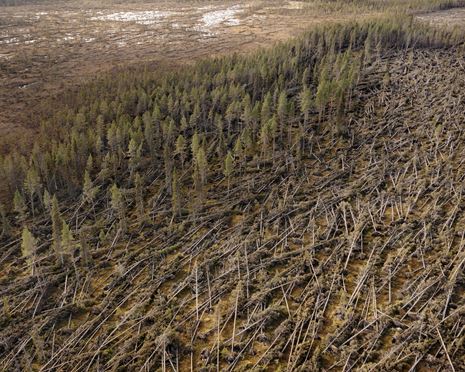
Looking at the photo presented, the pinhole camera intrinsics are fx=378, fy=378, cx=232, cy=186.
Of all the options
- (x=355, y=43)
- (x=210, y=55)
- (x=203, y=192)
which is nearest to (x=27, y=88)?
(x=210, y=55)

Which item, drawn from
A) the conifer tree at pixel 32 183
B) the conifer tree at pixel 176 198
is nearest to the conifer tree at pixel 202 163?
the conifer tree at pixel 176 198

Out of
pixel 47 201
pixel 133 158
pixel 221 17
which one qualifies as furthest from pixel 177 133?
pixel 221 17

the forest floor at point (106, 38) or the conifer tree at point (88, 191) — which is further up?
the forest floor at point (106, 38)

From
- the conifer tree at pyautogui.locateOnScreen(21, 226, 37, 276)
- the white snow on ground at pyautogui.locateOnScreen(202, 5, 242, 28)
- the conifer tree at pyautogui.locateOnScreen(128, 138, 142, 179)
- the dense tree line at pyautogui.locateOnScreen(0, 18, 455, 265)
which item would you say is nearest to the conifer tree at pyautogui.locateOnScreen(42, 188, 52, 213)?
the dense tree line at pyautogui.locateOnScreen(0, 18, 455, 265)

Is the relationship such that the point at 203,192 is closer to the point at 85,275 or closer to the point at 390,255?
the point at 85,275

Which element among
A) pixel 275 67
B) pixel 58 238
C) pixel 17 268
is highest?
pixel 275 67

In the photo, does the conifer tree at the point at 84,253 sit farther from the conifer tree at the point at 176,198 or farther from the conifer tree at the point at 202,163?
the conifer tree at the point at 202,163

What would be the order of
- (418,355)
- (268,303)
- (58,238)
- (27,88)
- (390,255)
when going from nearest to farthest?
(418,355) < (268,303) < (390,255) < (58,238) < (27,88)
